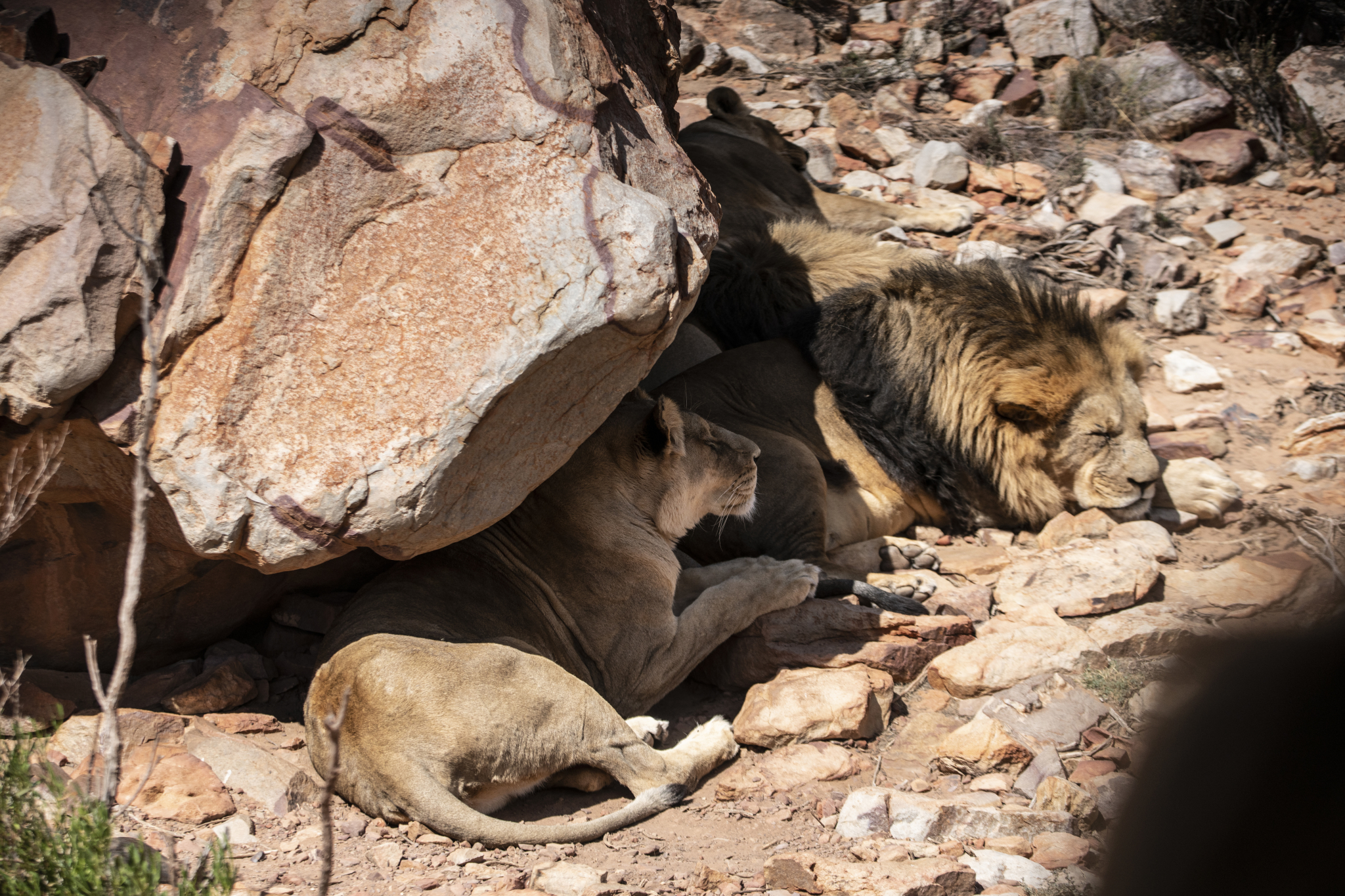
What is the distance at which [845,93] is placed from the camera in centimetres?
973

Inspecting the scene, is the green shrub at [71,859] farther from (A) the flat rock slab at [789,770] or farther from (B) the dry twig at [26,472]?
(A) the flat rock slab at [789,770]

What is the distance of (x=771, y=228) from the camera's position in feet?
21.7

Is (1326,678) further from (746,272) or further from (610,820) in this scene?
(746,272)

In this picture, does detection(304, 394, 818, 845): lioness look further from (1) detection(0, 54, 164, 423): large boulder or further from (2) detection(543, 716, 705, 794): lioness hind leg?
(1) detection(0, 54, 164, 423): large boulder

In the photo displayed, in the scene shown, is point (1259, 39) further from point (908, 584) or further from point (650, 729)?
point (650, 729)

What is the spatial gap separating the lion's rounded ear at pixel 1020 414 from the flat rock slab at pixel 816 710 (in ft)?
6.70

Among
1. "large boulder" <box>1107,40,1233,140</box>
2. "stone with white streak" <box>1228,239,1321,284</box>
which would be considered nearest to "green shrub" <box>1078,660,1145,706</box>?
"stone with white streak" <box>1228,239,1321,284</box>

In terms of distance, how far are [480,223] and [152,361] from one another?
3.82ft

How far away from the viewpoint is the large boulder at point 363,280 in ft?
9.66

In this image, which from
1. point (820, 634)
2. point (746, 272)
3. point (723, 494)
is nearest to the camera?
point (820, 634)

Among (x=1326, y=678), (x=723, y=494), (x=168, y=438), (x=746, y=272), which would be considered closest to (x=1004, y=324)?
(x=746, y=272)

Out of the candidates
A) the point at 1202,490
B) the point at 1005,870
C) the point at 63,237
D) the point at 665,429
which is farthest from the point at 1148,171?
the point at 63,237

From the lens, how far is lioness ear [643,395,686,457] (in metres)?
4.23

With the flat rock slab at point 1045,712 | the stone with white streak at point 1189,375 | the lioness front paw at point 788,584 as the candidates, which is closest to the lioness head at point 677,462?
the lioness front paw at point 788,584
